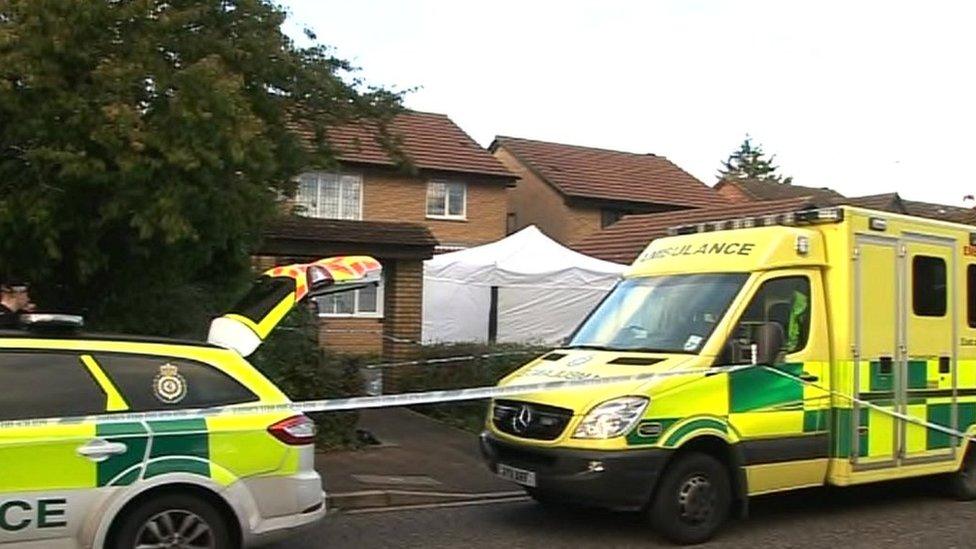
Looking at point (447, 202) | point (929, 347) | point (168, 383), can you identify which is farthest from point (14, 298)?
point (447, 202)

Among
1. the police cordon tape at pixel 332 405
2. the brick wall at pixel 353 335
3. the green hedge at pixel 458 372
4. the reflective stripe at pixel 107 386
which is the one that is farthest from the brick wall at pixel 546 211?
Result: the reflective stripe at pixel 107 386

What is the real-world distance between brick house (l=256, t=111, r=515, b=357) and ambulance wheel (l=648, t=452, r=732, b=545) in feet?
26.0

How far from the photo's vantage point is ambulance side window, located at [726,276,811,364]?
28.5ft

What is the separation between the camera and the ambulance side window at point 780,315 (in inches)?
342

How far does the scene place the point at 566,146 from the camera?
127 feet

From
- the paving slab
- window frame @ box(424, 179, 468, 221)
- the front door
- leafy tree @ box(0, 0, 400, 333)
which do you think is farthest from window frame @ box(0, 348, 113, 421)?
window frame @ box(424, 179, 468, 221)

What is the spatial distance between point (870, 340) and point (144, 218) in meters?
5.83

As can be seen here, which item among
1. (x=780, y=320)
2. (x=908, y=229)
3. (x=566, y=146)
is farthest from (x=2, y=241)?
(x=566, y=146)

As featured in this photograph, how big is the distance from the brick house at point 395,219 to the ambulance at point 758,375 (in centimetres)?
714

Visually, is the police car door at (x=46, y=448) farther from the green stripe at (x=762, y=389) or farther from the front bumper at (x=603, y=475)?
the green stripe at (x=762, y=389)

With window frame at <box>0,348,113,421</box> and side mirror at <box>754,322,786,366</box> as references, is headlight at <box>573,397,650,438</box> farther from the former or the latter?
window frame at <box>0,348,113,421</box>

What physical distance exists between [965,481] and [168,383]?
730cm

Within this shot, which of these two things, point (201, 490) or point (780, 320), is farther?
point (780, 320)

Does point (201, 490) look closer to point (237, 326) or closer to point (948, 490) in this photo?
point (237, 326)
